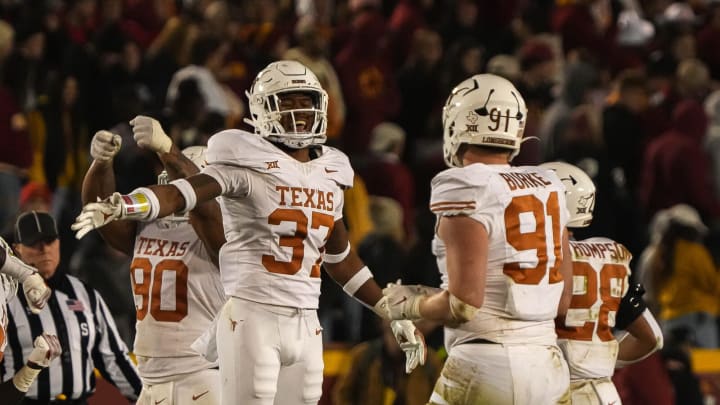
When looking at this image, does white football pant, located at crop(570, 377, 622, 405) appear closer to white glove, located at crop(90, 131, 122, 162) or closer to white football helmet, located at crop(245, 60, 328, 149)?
white football helmet, located at crop(245, 60, 328, 149)

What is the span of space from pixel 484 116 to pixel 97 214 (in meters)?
1.54

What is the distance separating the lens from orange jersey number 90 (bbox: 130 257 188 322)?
698 cm

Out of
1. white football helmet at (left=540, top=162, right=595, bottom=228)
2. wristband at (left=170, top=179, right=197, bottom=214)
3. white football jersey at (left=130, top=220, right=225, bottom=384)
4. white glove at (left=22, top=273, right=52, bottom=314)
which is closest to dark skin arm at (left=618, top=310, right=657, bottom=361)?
white football helmet at (left=540, top=162, right=595, bottom=228)

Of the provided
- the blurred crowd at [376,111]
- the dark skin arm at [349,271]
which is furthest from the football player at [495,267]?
the blurred crowd at [376,111]

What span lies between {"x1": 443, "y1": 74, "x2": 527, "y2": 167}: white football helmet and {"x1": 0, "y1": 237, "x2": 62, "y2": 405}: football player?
170 centimetres

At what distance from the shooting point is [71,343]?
23.9ft

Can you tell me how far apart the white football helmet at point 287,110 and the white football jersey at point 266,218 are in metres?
0.08

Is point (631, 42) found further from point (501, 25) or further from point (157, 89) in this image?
point (157, 89)

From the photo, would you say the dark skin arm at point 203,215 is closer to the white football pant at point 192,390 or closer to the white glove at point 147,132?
the white glove at point 147,132

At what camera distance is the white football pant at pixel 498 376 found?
19.1 feet

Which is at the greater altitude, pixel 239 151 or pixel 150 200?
pixel 239 151

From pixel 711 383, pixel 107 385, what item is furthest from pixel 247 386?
pixel 711 383

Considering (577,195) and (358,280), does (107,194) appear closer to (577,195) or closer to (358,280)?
(358,280)

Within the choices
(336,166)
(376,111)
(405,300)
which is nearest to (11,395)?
(336,166)
